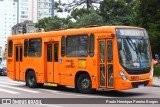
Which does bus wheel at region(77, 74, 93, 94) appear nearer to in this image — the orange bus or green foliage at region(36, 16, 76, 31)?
the orange bus

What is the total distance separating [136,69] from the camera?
15070 mm

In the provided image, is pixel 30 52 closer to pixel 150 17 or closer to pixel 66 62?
pixel 66 62

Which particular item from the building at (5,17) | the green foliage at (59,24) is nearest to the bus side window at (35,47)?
the green foliage at (59,24)

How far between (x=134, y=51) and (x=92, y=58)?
1.78 metres

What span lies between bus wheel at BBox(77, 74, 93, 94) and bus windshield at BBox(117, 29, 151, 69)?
2.07 m

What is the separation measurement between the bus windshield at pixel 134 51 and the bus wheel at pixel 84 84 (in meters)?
2.07

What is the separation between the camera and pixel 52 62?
1838 centimetres

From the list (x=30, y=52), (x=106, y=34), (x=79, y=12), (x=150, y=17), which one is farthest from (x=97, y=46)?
(x=79, y=12)

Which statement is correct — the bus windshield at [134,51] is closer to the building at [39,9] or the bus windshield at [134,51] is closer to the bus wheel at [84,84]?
the bus wheel at [84,84]

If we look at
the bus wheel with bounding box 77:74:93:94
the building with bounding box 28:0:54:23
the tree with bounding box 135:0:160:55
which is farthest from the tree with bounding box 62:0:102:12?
the building with bounding box 28:0:54:23

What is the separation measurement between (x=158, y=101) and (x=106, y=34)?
354 cm

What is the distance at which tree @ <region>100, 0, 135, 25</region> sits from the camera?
43.8 m

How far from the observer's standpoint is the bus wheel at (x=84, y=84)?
16163 millimetres

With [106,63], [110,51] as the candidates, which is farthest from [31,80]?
[110,51]
